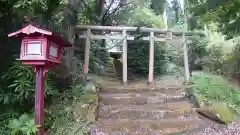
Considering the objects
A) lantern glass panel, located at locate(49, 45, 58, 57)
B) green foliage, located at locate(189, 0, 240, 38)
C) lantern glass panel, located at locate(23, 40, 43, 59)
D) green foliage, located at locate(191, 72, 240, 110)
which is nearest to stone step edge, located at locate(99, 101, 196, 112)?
green foliage, located at locate(191, 72, 240, 110)

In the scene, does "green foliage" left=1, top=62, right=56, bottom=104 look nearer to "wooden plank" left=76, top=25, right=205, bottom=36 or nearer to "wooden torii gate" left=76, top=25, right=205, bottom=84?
"wooden torii gate" left=76, top=25, right=205, bottom=84

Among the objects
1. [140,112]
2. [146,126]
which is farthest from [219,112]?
[140,112]

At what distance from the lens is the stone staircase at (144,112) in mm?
5711

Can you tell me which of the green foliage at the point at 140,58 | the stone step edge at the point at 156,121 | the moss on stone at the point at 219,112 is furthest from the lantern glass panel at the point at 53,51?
the green foliage at the point at 140,58

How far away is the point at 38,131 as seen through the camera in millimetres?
4102

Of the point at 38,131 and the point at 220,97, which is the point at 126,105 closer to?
the point at 220,97

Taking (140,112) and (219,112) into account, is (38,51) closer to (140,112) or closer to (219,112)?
(140,112)

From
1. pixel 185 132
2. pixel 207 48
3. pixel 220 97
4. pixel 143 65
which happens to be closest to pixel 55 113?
pixel 185 132

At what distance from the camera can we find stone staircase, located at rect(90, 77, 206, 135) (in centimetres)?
571

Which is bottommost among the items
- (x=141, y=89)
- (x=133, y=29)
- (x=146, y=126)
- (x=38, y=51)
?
(x=146, y=126)

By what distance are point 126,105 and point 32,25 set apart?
3792mm

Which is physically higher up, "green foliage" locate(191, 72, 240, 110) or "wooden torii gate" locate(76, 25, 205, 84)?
"wooden torii gate" locate(76, 25, 205, 84)

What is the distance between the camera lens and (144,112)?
6.38 meters

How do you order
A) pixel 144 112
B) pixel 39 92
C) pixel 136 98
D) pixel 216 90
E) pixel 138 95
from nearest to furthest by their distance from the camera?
pixel 39 92 → pixel 144 112 → pixel 216 90 → pixel 136 98 → pixel 138 95
